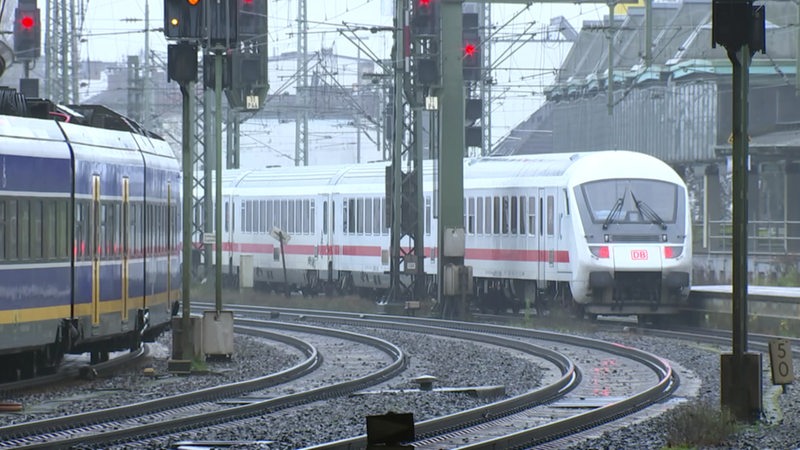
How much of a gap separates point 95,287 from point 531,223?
15610 millimetres

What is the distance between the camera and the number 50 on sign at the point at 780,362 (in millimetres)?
16511

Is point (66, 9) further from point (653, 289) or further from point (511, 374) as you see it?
point (511, 374)

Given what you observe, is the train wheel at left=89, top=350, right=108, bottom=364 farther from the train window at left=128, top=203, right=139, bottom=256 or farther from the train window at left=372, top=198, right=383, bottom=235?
the train window at left=372, top=198, right=383, bottom=235

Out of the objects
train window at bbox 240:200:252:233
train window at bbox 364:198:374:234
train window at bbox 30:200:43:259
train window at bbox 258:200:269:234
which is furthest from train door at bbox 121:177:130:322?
train window at bbox 240:200:252:233

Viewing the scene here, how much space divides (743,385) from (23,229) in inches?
294

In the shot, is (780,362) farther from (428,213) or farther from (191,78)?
(428,213)

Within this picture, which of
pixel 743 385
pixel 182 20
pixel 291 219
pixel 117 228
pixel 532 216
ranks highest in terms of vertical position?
pixel 182 20

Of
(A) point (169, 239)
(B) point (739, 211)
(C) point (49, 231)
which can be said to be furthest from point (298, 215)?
(B) point (739, 211)

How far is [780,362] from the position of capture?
16.7 metres

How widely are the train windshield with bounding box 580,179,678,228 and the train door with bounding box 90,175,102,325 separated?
1344 cm

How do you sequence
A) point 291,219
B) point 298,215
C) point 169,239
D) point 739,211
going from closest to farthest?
point 739,211 → point 169,239 → point 298,215 → point 291,219

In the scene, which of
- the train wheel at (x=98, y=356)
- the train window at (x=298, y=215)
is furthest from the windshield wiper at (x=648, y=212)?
the train window at (x=298, y=215)

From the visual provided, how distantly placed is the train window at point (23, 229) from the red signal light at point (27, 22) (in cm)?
1312

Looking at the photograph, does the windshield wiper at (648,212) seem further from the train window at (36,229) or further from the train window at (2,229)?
the train window at (2,229)
